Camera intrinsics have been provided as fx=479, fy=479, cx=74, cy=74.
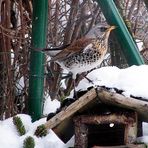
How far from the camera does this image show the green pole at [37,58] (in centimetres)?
233

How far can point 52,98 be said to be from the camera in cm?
293

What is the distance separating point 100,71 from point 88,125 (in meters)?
0.20

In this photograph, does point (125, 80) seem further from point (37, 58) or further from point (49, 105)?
point (49, 105)

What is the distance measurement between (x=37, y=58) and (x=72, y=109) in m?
0.77

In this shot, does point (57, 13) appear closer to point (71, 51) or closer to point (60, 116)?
point (71, 51)

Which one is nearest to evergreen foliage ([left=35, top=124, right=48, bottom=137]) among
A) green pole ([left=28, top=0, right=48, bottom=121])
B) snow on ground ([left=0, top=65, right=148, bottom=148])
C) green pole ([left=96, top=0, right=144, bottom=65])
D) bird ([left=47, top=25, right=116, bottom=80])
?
snow on ground ([left=0, top=65, right=148, bottom=148])

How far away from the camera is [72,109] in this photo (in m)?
1.62

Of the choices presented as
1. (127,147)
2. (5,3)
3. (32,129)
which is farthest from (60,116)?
(5,3)

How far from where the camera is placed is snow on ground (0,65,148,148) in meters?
1.63

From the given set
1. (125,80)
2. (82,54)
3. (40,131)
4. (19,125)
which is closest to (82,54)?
(82,54)

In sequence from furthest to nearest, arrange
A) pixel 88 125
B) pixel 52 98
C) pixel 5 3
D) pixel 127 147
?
pixel 52 98 < pixel 5 3 < pixel 88 125 < pixel 127 147

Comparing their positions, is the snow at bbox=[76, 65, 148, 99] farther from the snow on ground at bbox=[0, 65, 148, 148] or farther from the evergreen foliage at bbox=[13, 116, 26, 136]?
the evergreen foliage at bbox=[13, 116, 26, 136]

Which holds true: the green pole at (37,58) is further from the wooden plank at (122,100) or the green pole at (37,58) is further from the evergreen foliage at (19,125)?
the wooden plank at (122,100)

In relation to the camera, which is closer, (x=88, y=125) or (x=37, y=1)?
(x=88, y=125)
